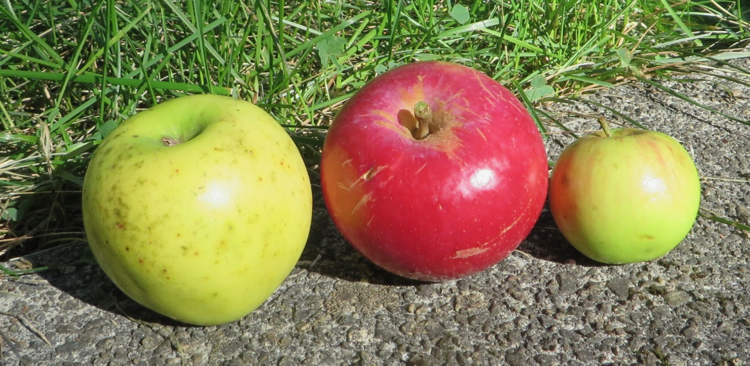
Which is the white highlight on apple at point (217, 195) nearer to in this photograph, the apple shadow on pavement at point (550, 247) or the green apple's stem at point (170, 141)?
the green apple's stem at point (170, 141)

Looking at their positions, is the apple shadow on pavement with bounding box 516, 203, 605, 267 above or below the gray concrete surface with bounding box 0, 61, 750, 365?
below

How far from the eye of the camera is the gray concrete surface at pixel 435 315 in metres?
1.96

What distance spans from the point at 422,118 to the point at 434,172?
16 cm

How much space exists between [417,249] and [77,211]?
4.43 feet

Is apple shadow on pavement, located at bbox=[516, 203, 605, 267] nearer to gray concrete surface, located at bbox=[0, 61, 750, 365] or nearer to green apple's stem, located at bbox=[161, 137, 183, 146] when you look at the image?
gray concrete surface, located at bbox=[0, 61, 750, 365]

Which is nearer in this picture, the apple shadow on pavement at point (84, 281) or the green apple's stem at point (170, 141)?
the green apple's stem at point (170, 141)

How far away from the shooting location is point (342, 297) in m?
2.17

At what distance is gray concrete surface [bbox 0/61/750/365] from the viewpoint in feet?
6.41

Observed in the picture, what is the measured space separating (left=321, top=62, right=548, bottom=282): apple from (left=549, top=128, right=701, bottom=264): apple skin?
146 millimetres

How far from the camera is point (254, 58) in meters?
2.88

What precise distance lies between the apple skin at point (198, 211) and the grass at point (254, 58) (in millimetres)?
556

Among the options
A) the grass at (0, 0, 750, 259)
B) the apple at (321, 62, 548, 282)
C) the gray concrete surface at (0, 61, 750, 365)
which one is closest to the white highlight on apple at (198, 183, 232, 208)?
the apple at (321, 62, 548, 282)

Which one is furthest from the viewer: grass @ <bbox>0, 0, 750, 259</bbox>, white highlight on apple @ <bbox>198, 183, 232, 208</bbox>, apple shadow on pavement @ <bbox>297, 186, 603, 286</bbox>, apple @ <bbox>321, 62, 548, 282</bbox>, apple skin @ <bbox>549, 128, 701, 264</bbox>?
grass @ <bbox>0, 0, 750, 259</bbox>

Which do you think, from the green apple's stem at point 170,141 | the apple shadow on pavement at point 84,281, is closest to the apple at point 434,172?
the green apple's stem at point 170,141
